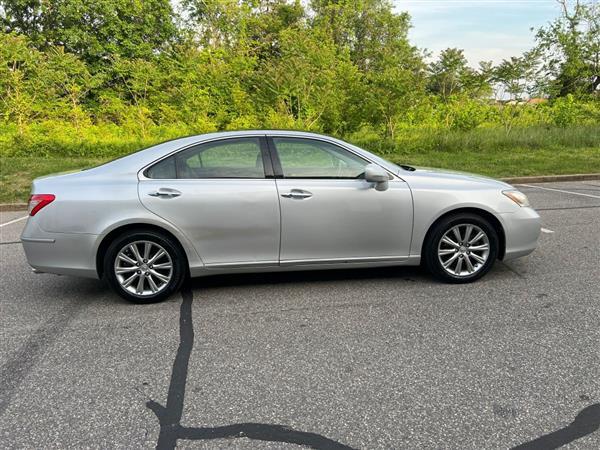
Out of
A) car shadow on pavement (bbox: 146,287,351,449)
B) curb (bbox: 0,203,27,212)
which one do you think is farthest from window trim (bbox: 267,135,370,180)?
curb (bbox: 0,203,27,212)

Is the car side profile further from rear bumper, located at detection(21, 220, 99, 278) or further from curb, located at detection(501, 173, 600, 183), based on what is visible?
curb, located at detection(501, 173, 600, 183)

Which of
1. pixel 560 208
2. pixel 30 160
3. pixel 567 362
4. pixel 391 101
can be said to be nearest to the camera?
pixel 567 362

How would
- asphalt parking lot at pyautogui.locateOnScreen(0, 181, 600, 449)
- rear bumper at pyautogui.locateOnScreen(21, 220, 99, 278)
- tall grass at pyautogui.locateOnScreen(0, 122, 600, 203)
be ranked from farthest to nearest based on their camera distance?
tall grass at pyautogui.locateOnScreen(0, 122, 600, 203)
rear bumper at pyautogui.locateOnScreen(21, 220, 99, 278)
asphalt parking lot at pyautogui.locateOnScreen(0, 181, 600, 449)

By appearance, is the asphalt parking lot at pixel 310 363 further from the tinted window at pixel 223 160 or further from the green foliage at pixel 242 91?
the green foliage at pixel 242 91

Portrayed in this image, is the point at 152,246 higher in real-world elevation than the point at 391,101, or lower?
lower

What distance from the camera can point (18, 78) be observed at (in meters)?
16.1

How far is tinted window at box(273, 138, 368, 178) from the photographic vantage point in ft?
13.5

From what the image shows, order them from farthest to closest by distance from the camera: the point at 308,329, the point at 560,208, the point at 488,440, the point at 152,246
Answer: the point at 560,208
the point at 152,246
the point at 308,329
the point at 488,440

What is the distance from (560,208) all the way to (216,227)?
6.42 meters

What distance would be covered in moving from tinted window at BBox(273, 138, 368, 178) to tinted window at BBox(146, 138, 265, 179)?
24 cm

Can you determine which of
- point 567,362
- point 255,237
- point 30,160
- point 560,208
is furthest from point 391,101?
point 567,362

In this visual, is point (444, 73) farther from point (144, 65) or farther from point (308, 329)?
point (308, 329)

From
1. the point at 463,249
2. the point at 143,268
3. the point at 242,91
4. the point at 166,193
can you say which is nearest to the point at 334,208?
the point at 463,249

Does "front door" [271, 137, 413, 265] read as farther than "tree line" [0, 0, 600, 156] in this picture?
No
